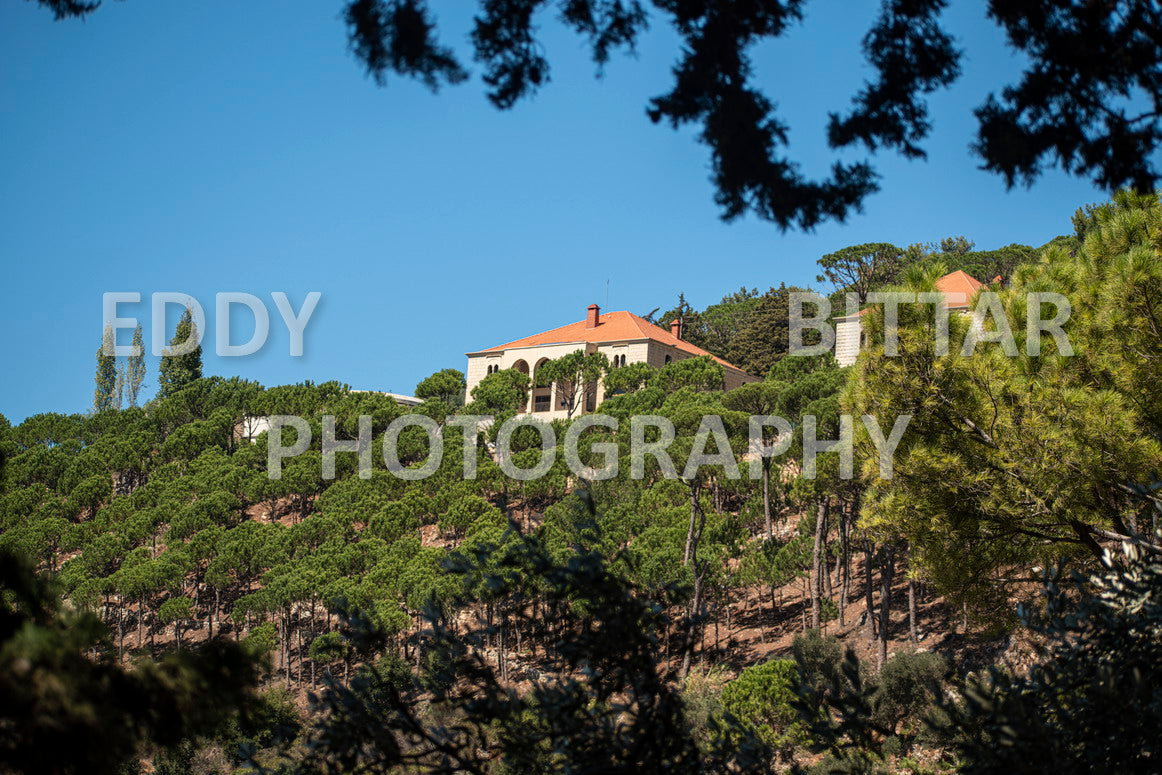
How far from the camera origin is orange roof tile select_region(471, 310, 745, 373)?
5038 centimetres

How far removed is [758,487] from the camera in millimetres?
26172

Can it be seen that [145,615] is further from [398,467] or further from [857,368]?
[857,368]

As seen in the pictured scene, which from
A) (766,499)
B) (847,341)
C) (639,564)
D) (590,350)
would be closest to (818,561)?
(766,499)

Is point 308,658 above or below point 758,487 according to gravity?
below

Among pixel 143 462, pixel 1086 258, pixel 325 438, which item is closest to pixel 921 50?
pixel 1086 258

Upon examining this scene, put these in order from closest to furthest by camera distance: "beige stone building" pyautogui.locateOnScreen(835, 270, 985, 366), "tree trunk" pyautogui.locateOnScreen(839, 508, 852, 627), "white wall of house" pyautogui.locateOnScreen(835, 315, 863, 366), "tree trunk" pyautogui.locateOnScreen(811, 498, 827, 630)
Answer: "tree trunk" pyautogui.locateOnScreen(811, 498, 827, 630) < "tree trunk" pyautogui.locateOnScreen(839, 508, 852, 627) < "beige stone building" pyautogui.locateOnScreen(835, 270, 985, 366) < "white wall of house" pyautogui.locateOnScreen(835, 315, 863, 366)

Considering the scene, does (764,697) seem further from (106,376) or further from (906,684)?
(106,376)

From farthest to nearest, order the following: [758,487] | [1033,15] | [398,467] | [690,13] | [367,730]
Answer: [398,467]
[758,487]
[690,13]
[1033,15]
[367,730]

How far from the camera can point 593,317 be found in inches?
2163

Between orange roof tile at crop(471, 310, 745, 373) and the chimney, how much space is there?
0.17 metres

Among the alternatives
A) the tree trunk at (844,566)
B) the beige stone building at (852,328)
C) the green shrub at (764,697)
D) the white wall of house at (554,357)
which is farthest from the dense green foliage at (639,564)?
the beige stone building at (852,328)

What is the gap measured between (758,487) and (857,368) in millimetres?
17293

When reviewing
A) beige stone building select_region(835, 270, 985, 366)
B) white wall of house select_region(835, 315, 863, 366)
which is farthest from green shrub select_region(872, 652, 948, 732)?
white wall of house select_region(835, 315, 863, 366)

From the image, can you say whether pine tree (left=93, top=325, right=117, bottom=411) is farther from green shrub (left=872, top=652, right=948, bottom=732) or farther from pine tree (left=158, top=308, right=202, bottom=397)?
green shrub (left=872, top=652, right=948, bottom=732)
